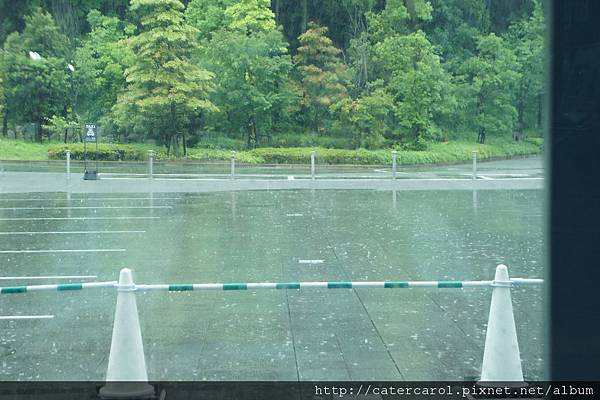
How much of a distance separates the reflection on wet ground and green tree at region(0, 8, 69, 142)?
25.1 meters

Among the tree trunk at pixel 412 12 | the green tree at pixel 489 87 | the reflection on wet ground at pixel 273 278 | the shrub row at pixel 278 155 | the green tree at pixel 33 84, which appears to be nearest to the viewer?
the reflection on wet ground at pixel 273 278

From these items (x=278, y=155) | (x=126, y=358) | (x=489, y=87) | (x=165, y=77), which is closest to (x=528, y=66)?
(x=489, y=87)

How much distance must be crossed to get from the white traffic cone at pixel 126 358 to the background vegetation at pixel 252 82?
36.5 metres

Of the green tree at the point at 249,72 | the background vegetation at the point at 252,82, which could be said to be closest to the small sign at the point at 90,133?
the background vegetation at the point at 252,82

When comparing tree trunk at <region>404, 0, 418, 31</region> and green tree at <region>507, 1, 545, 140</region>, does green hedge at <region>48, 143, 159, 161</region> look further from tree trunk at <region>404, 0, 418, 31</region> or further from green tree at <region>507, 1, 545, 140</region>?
green tree at <region>507, 1, 545, 140</region>

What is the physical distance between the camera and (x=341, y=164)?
140ft

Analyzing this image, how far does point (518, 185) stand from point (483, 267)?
17.9 meters

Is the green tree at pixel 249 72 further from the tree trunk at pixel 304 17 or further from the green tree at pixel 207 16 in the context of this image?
the tree trunk at pixel 304 17

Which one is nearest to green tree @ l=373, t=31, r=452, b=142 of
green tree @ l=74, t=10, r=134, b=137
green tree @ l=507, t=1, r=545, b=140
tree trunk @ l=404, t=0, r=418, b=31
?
tree trunk @ l=404, t=0, r=418, b=31

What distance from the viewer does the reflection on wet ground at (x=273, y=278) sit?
306 inches

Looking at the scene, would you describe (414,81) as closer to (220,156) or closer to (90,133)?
(220,156)

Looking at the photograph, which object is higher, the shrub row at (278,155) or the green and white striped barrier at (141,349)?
the shrub row at (278,155)
